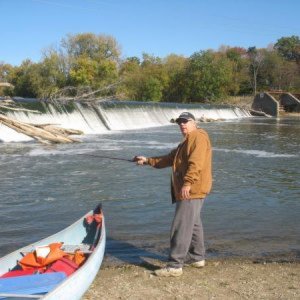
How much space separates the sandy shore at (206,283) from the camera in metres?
4.81

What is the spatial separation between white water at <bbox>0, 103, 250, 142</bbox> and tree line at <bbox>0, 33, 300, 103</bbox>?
25884mm

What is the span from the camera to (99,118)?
30312 mm

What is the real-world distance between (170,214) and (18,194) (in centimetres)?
370

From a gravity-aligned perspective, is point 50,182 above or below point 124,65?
below

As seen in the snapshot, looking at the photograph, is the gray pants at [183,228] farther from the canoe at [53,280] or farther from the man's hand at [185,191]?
the canoe at [53,280]

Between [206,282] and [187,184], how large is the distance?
108 cm

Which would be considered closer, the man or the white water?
the man

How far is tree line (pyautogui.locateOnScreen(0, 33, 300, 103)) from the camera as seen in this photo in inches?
2638

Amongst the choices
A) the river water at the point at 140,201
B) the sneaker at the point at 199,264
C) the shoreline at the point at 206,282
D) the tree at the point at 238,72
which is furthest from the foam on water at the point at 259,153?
the tree at the point at 238,72

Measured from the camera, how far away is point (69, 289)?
4004 millimetres

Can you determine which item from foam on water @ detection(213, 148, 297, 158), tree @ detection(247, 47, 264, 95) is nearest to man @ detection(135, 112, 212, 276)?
foam on water @ detection(213, 148, 297, 158)

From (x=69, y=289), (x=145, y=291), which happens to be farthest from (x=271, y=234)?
(x=69, y=289)

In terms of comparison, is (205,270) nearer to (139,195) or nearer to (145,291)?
(145,291)

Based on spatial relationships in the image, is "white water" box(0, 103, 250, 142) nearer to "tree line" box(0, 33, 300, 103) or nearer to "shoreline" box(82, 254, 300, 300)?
"shoreline" box(82, 254, 300, 300)
